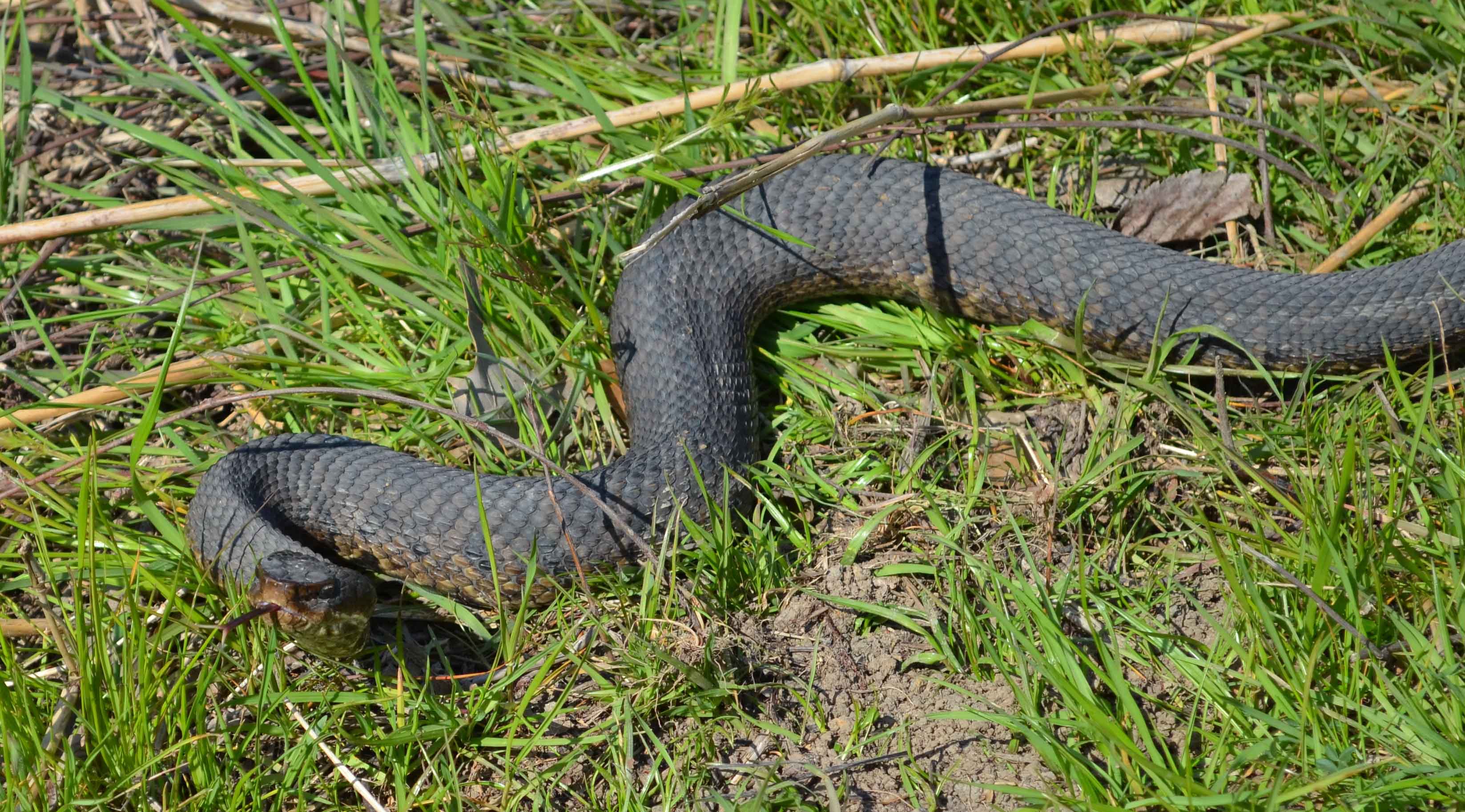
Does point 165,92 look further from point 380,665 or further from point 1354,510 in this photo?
point 1354,510

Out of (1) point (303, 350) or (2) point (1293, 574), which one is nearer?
(2) point (1293, 574)

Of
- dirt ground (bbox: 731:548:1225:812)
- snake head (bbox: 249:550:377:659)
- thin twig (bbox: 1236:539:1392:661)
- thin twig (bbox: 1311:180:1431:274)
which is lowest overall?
dirt ground (bbox: 731:548:1225:812)

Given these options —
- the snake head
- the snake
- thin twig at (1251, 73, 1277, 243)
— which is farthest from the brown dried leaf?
the snake head

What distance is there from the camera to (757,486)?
3777mm

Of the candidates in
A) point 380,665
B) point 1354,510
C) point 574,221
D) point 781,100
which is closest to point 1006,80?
point 781,100

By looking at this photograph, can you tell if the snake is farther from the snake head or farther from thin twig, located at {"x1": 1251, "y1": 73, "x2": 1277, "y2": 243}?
thin twig, located at {"x1": 1251, "y1": 73, "x2": 1277, "y2": 243}

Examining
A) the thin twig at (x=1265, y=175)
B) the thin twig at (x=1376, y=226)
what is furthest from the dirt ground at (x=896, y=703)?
the thin twig at (x=1265, y=175)

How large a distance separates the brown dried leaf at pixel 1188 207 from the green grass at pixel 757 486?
4.6 inches

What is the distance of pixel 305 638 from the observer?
3.12 m

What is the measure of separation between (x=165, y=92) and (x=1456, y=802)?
5.31m

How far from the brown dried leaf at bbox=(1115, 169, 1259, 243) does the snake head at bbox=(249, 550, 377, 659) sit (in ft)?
10.1

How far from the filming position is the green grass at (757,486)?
2.89m

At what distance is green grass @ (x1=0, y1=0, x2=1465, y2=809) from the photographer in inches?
114

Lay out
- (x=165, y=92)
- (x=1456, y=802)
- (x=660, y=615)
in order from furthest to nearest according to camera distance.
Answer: (x=165, y=92) < (x=660, y=615) < (x=1456, y=802)
